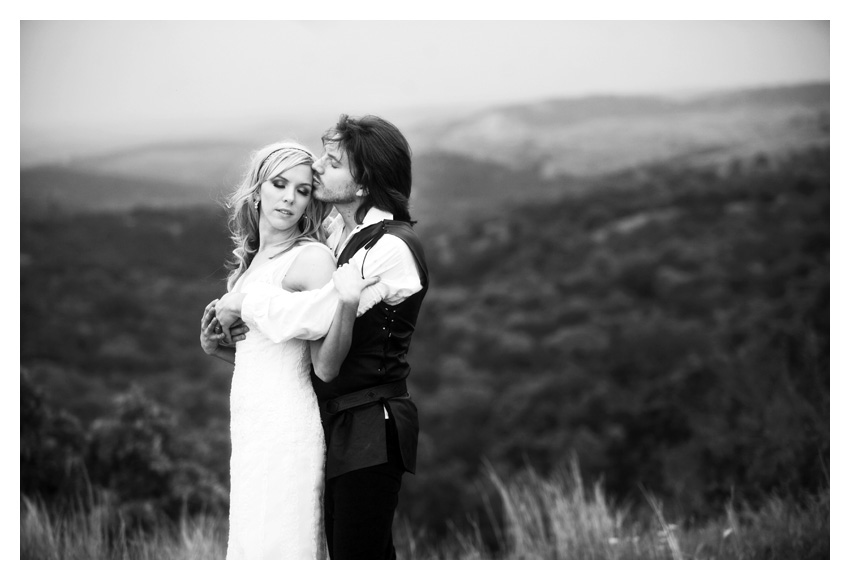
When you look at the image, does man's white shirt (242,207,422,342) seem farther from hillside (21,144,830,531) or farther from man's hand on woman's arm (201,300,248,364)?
hillside (21,144,830,531)

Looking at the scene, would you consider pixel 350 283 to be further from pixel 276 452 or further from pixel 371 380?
pixel 276 452

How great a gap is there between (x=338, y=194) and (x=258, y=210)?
31 centimetres

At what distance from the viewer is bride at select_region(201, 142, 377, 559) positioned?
8.38 feet

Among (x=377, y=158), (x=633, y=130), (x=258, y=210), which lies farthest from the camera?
(x=633, y=130)

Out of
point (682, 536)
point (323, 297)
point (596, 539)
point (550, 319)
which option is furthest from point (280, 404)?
point (550, 319)

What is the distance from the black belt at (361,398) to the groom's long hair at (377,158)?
0.56 meters

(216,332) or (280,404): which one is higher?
(216,332)

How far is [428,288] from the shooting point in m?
4.50

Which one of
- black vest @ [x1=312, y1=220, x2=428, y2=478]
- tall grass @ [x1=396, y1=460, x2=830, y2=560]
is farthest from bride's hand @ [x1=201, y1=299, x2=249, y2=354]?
tall grass @ [x1=396, y1=460, x2=830, y2=560]

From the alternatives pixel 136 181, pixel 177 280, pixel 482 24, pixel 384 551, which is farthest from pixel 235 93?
pixel 384 551

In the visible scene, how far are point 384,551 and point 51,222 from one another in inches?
613

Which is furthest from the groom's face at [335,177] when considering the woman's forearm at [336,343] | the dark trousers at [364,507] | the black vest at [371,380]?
the dark trousers at [364,507]

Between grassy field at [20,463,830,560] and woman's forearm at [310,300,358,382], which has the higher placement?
woman's forearm at [310,300,358,382]

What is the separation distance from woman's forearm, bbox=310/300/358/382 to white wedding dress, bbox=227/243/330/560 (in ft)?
0.49
